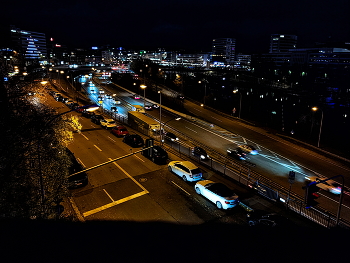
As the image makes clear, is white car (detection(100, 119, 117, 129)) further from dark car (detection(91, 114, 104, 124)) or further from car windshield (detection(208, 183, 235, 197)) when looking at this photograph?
car windshield (detection(208, 183, 235, 197))

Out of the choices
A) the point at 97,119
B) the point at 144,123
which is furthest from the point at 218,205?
the point at 97,119

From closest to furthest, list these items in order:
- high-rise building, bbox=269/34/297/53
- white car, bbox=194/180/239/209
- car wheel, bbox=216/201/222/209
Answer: white car, bbox=194/180/239/209 → car wheel, bbox=216/201/222/209 → high-rise building, bbox=269/34/297/53

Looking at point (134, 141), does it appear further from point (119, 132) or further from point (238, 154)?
point (238, 154)

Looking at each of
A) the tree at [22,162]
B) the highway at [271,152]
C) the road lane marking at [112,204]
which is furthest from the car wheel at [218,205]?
the tree at [22,162]

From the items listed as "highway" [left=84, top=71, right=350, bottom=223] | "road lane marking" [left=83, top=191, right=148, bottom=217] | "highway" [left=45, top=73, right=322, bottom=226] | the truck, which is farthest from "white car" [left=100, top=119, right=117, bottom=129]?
"road lane marking" [left=83, top=191, right=148, bottom=217]

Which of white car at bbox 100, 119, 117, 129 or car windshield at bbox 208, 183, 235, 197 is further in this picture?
white car at bbox 100, 119, 117, 129

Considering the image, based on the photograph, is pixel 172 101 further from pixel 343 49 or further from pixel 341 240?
pixel 343 49
